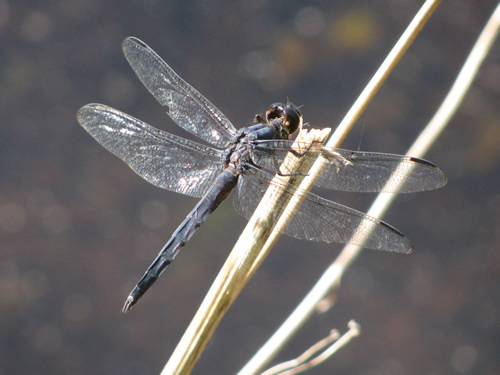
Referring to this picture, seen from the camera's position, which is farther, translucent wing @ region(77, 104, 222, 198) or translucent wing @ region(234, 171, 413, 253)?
translucent wing @ region(77, 104, 222, 198)

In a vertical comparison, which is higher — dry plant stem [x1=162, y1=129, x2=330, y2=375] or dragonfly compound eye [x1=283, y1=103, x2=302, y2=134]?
dragonfly compound eye [x1=283, y1=103, x2=302, y2=134]

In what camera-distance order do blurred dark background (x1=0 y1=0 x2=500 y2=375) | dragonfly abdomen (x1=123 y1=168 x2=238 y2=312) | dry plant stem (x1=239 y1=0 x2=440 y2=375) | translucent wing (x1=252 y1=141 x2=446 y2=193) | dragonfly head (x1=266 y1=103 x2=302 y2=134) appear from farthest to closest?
blurred dark background (x1=0 y1=0 x2=500 y2=375) → dragonfly head (x1=266 y1=103 x2=302 y2=134) → dragonfly abdomen (x1=123 y1=168 x2=238 y2=312) → translucent wing (x1=252 y1=141 x2=446 y2=193) → dry plant stem (x1=239 y1=0 x2=440 y2=375)

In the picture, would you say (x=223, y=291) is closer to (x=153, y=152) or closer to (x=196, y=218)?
(x=196, y=218)

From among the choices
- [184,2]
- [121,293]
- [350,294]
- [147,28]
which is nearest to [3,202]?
[121,293]

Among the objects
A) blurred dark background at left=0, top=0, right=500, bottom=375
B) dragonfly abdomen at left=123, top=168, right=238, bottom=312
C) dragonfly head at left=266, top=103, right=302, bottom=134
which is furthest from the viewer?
blurred dark background at left=0, top=0, right=500, bottom=375

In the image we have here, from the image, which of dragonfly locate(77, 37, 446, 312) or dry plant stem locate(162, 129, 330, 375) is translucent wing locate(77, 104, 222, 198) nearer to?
dragonfly locate(77, 37, 446, 312)

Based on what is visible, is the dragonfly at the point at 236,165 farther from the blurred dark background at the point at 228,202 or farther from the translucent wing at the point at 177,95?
the blurred dark background at the point at 228,202

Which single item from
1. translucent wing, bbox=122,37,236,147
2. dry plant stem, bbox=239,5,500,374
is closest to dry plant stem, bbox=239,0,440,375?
dry plant stem, bbox=239,5,500,374

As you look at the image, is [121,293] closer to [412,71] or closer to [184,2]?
[184,2]
